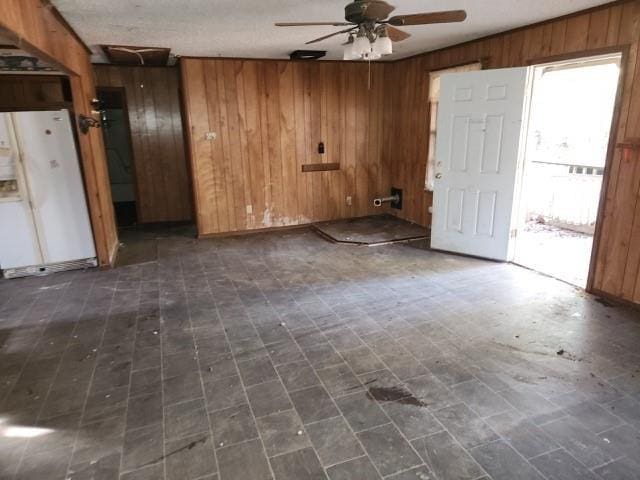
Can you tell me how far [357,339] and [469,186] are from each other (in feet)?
7.83

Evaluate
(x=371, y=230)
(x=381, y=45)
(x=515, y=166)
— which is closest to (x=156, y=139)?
(x=371, y=230)

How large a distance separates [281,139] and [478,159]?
8.72 ft

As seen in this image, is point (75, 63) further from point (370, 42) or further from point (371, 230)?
point (371, 230)

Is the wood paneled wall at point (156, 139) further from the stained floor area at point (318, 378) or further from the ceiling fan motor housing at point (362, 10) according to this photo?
the ceiling fan motor housing at point (362, 10)

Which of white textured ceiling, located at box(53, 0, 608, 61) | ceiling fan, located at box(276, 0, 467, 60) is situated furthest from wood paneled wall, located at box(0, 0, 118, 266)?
ceiling fan, located at box(276, 0, 467, 60)

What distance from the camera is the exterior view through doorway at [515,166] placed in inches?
155

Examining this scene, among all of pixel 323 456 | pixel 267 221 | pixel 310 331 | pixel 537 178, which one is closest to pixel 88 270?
pixel 267 221

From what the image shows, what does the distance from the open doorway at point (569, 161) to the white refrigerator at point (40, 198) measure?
191 inches

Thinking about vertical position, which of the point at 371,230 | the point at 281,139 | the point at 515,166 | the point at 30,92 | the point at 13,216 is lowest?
the point at 371,230

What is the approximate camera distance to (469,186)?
4391mm

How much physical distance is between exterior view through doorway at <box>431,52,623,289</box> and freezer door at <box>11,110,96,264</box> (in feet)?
12.7

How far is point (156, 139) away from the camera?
606 cm

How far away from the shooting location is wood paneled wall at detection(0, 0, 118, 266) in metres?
2.17

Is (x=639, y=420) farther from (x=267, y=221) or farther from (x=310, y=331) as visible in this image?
(x=267, y=221)
